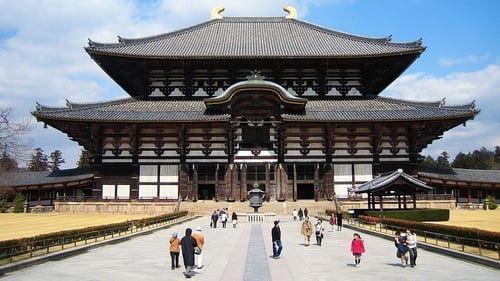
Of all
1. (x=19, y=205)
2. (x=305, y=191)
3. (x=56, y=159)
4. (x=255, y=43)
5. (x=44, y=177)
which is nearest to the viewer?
(x=19, y=205)

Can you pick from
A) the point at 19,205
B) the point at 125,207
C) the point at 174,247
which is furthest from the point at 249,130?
the point at 174,247

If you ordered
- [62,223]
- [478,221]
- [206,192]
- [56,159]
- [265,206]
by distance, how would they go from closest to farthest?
[478,221] → [62,223] → [265,206] → [206,192] → [56,159]

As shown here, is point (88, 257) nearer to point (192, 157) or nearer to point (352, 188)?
point (192, 157)

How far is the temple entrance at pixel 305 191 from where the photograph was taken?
5259 centimetres

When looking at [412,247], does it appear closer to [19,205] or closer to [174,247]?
[174,247]

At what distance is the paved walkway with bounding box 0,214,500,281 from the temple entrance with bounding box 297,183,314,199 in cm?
2871

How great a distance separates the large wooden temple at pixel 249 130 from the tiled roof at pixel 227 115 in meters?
0.11

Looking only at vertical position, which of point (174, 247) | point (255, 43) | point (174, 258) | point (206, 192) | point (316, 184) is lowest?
point (174, 258)

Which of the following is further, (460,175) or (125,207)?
(460,175)

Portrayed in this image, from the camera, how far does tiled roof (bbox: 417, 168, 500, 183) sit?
5400 centimetres

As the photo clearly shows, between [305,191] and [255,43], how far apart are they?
19.5 meters

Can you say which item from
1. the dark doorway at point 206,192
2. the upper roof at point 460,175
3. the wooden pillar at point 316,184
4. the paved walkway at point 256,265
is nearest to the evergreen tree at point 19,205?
the dark doorway at point 206,192

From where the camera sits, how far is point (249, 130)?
167ft

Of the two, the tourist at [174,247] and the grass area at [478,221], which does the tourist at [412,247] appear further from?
the grass area at [478,221]
